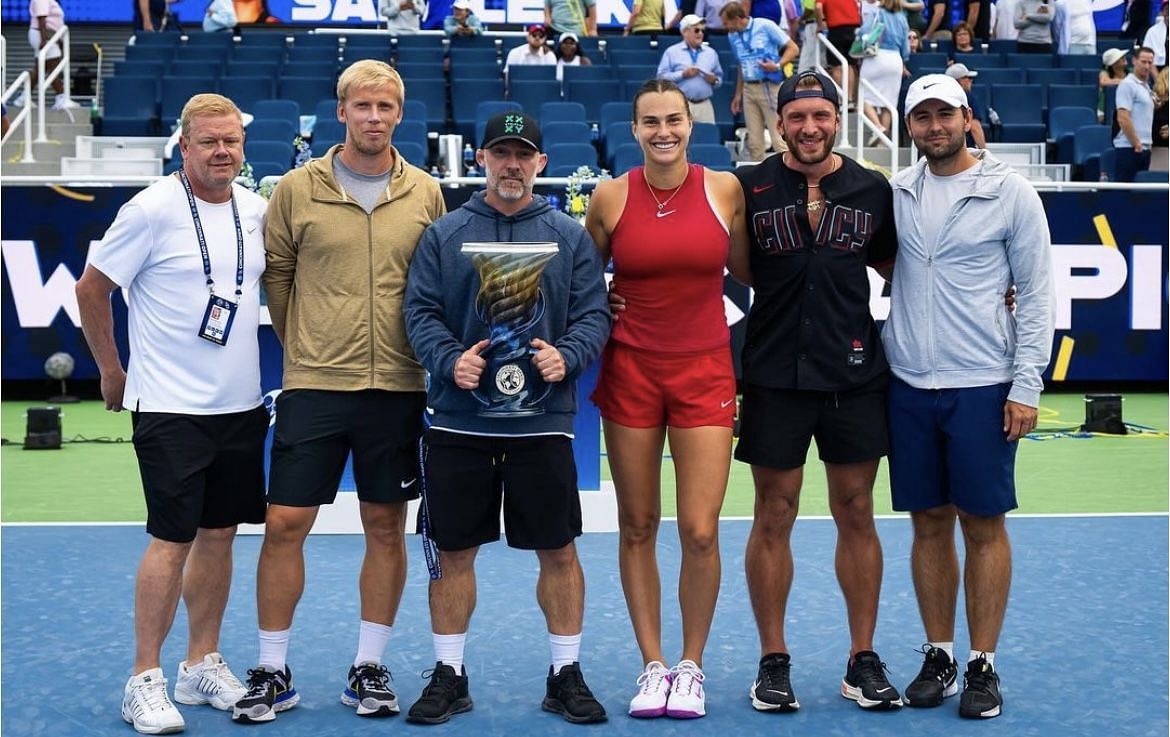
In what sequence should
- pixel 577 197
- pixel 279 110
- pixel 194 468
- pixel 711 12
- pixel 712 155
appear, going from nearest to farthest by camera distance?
pixel 194 468
pixel 577 197
pixel 712 155
pixel 279 110
pixel 711 12

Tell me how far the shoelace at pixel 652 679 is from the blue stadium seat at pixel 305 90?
1108cm

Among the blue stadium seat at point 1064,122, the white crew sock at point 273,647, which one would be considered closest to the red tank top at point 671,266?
the white crew sock at point 273,647

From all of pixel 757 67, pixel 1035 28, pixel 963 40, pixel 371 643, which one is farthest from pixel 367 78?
pixel 1035 28

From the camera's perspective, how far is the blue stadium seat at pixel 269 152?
501 inches

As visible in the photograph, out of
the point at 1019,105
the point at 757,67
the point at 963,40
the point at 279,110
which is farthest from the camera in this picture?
the point at 963,40

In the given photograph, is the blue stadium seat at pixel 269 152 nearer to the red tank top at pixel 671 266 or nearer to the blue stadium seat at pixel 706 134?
the blue stadium seat at pixel 706 134

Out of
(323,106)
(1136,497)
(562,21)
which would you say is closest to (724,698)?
(1136,497)

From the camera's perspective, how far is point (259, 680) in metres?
4.53

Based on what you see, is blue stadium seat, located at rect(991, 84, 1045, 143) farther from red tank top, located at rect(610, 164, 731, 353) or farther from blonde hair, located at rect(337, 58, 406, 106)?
blonde hair, located at rect(337, 58, 406, 106)

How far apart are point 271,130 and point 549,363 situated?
969 centimetres

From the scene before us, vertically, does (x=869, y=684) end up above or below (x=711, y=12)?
below

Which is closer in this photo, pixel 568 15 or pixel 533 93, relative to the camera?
pixel 533 93

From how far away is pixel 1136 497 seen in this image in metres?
8.20

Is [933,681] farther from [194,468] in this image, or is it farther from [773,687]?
[194,468]
